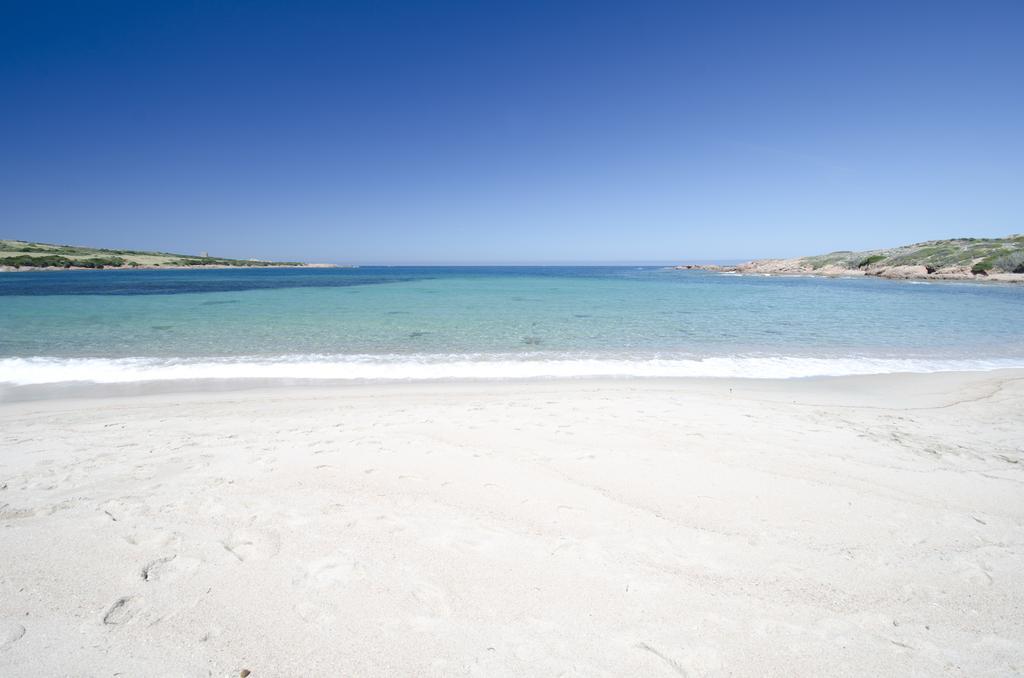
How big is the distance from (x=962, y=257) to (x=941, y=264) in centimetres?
378

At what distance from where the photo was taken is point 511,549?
141 inches

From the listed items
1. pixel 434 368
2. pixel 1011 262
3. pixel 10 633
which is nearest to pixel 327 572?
pixel 10 633

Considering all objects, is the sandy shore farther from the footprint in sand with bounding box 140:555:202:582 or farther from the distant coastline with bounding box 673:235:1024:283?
the distant coastline with bounding box 673:235:1024:283

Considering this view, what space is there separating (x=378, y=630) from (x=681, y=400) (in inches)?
284

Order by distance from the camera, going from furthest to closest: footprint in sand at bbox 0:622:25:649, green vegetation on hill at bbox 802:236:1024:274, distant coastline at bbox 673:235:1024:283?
green vegetation on hill at bbox 802:236:1024:274 → distant coastline at bbox 673:235:1024:283 → footprint in sand at bbox 0:622:25:649

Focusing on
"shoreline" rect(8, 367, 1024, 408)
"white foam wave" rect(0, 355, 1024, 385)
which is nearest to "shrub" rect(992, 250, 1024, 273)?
"white foam wave" rect(0, 355, 1024, 385)

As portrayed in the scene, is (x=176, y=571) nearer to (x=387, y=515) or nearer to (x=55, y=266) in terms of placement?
(x=387, y=515)

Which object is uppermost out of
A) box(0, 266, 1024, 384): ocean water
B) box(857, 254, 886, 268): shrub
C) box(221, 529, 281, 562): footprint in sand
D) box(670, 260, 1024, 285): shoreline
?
box(857, 254, 886, 268): shrub

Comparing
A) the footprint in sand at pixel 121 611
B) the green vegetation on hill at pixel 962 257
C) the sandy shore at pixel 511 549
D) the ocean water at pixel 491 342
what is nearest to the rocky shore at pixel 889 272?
the green vegetation on hill at pixel 962 257

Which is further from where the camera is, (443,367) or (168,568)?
(443,367)

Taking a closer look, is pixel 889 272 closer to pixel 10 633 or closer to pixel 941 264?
pixel 941 264

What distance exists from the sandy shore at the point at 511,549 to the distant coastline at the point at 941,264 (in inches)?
2442

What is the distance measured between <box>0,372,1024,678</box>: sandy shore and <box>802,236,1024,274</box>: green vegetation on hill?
6502cm

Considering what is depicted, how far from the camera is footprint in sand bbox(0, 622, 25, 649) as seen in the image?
8.53 ft
